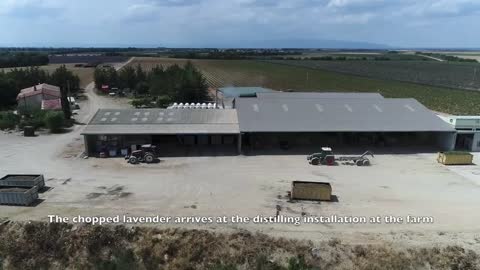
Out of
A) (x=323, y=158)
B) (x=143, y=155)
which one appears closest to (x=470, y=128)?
(x=323, y=158)

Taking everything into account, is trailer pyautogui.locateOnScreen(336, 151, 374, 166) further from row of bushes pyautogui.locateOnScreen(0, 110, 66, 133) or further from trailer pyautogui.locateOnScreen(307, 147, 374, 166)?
row of bushes pyautogui.locateOnScreen(0, 110, 66, 133)

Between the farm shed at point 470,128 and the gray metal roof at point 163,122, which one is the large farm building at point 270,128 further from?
the farm shed at point 470,128

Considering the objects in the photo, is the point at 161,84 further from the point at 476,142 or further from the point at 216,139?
the point at 476,142

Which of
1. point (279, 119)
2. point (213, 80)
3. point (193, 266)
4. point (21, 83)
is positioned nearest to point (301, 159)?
point (279, 119)

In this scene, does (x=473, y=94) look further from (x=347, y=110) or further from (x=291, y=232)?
(x=291, y=232)

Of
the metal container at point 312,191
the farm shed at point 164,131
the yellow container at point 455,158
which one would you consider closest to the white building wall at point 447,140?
the yellow container at point 455,158
